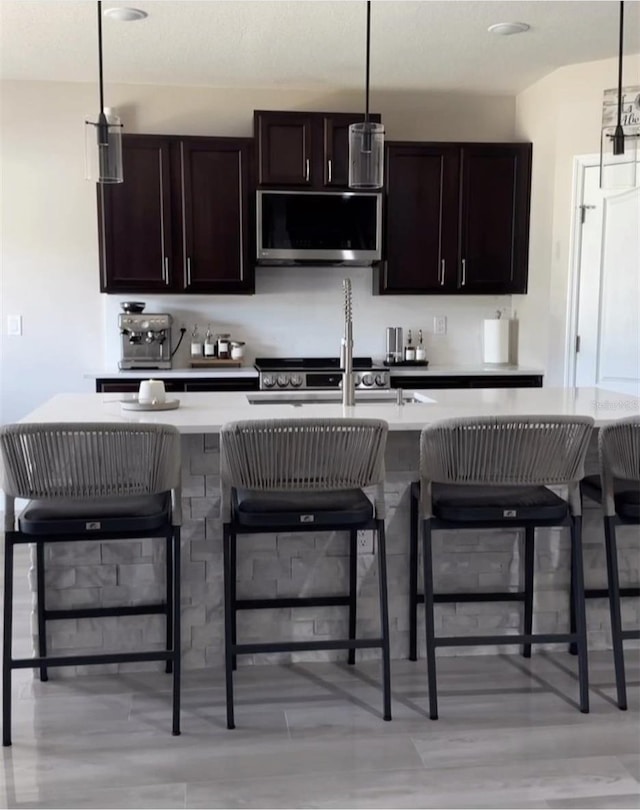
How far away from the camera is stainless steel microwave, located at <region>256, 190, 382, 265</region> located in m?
4.64

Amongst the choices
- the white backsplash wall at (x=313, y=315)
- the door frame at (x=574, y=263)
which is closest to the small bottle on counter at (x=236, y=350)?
the white backsplash wall at (x=313, y=315)

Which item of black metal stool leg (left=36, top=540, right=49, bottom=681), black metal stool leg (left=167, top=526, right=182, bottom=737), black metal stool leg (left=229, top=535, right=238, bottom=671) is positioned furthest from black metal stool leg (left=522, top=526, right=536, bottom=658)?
black metal stool leg (left=36, top=540, right=49, bottom=681)

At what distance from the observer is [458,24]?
3.77 m

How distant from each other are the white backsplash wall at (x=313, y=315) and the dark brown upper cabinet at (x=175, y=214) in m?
0.31

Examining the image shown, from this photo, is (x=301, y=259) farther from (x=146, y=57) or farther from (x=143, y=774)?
(x=143, y=774)

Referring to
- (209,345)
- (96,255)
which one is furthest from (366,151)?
(96,255)

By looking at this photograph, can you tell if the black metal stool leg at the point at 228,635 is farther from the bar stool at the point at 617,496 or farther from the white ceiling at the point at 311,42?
the white ceiling at the point at 311,42

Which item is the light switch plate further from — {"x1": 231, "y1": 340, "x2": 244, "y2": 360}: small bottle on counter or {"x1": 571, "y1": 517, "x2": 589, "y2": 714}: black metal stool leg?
{"x1": 571, "y1": 517, "x2": 589, "y2": 714}: black metal stool leg

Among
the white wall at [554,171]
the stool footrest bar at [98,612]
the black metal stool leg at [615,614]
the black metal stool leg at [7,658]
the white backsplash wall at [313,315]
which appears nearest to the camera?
the black metal stool leg at [7,658]

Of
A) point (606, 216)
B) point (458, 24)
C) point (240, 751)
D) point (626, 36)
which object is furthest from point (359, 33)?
point (240, 751)

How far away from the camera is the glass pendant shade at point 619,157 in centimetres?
285

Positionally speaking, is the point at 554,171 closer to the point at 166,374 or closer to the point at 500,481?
the point at 166,374

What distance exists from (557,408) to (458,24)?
2157 millimetres

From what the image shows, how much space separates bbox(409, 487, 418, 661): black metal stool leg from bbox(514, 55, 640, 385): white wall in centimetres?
238
